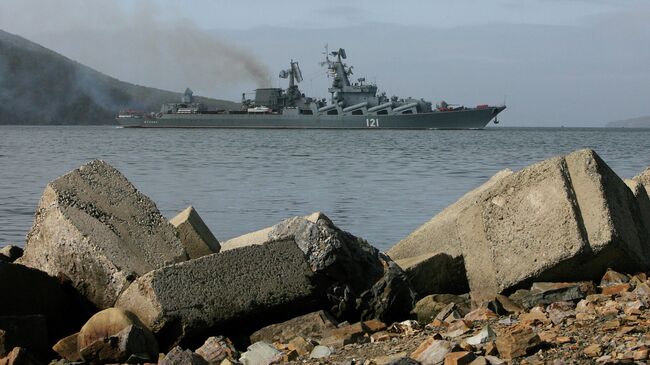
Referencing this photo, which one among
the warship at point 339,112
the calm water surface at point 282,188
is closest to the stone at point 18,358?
the calm water surface at point 282,188

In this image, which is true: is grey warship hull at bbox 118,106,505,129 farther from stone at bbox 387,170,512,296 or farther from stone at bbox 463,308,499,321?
→ stone at bbox 463,308,499,321

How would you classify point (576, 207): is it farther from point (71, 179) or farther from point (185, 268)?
point (71, 179)

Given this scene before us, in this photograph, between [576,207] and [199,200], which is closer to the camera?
[576,207]

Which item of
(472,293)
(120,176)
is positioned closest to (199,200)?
(120,176)

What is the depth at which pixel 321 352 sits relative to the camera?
473cm

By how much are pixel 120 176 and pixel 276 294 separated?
174cm

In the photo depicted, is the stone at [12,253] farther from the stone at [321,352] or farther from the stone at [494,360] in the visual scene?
the stone at [494,360]

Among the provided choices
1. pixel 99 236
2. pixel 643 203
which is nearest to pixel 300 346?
pixel 99 236

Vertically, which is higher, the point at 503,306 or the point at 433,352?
the point at 433,352

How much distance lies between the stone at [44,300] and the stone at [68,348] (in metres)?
0.25

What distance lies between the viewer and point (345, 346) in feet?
16.2

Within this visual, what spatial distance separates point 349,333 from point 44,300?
1827 mm

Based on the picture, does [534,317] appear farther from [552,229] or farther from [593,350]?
[593,350]

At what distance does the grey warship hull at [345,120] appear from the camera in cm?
8288
